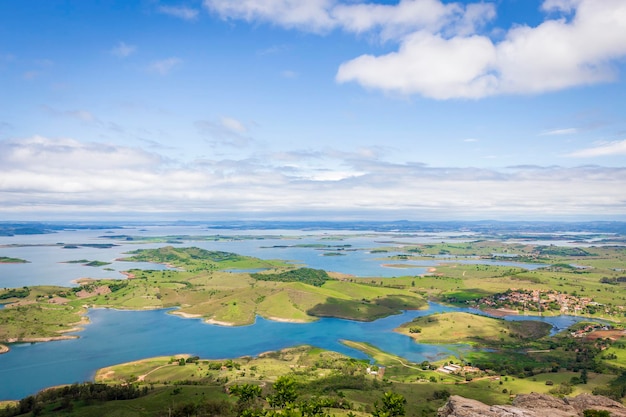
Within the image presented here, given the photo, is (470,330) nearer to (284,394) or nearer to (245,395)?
(284,394)

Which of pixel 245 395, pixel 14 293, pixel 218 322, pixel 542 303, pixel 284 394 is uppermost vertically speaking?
pixel 284 394

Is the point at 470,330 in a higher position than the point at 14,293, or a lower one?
lower

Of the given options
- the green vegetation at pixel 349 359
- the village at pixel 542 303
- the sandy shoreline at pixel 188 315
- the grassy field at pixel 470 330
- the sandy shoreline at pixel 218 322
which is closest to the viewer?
the green vegetation at pixel 349 359

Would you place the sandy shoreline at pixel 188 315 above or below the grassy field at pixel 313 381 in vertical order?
below

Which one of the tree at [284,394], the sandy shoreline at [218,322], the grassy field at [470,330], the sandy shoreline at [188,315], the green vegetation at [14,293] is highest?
the tree at [284,394]

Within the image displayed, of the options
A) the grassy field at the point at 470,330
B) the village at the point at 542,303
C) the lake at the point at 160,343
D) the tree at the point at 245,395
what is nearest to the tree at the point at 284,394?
the tree at the point at 245,395

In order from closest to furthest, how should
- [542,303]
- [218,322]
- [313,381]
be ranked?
[313,381], [218,322], [542,303]

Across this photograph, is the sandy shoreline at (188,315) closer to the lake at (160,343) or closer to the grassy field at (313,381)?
the lake at (160,343)

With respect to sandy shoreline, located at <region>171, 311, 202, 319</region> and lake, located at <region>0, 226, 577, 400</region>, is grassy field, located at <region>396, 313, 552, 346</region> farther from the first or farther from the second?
sandy shoreline, located at <region>171, 311, 202, 319</region>

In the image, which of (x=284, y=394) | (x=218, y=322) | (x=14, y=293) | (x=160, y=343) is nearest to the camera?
(x=284, y=394)

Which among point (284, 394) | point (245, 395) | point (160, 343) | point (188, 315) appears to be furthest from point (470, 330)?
point (188, 315)

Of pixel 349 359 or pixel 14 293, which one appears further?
pixel 14 293

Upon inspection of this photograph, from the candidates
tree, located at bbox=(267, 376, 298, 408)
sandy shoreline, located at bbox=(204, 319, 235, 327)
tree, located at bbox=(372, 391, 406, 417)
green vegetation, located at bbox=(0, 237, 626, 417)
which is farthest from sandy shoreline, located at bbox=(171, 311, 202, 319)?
tree, located at bbox=(372, 391, 406, 417)
